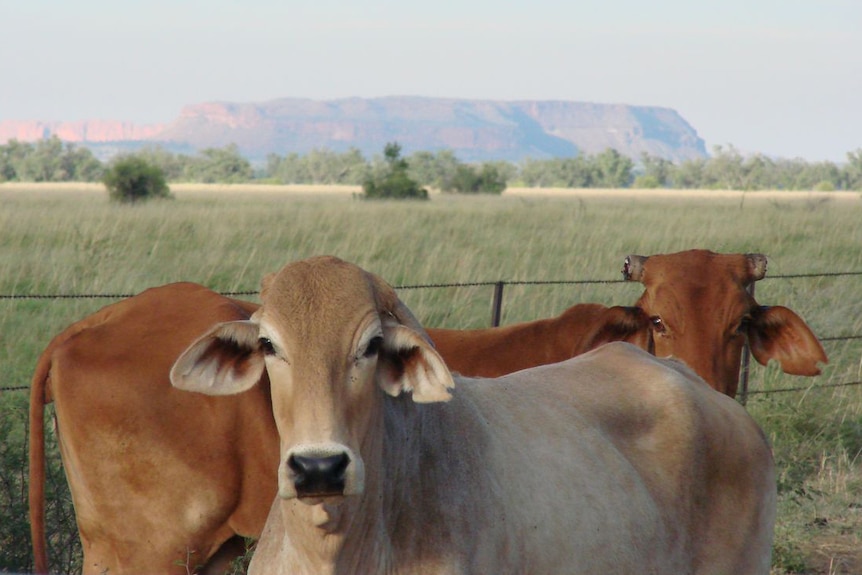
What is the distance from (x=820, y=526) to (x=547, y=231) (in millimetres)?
14820

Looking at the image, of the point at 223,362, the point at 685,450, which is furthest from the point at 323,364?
the point at 685,450

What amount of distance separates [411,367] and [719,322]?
8.68ft

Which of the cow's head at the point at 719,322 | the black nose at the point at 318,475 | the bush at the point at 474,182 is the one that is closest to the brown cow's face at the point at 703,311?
the cow's head at the point at 719,322

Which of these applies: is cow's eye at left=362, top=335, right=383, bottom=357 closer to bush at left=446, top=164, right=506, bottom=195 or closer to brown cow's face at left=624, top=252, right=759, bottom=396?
brown cow's face at left=624, top=252, right=759, bottom=396

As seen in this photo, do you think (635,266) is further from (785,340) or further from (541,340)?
(785,340)

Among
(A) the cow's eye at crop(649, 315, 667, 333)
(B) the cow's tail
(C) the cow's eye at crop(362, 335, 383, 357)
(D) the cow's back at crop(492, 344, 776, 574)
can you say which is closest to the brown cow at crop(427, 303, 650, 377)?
(A) the cow's eye at crop(649, 315, 667, 333)

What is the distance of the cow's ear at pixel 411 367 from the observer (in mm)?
2746

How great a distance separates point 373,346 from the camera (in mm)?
2748

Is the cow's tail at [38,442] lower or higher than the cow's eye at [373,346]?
lower

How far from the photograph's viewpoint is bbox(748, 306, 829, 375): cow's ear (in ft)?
16.5

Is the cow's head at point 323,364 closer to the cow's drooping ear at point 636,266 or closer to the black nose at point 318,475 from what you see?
the black nose at point 318,475

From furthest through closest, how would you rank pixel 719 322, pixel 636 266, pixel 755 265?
pixel 636 266, pixel 755 265, pixel 719 322

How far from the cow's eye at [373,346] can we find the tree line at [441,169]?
78061mm

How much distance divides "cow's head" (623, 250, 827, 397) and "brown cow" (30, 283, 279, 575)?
1.96m
